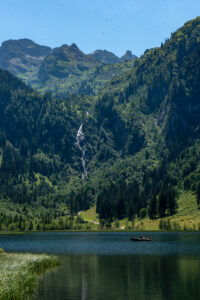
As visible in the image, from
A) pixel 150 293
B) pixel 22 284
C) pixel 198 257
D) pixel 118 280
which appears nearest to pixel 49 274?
pixel 118 280

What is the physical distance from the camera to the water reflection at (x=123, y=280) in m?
65.7

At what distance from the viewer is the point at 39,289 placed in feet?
233

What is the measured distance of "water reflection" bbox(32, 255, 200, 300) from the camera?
65.7 m

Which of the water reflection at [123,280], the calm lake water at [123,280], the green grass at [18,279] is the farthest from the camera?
the water reflection at [123,280]

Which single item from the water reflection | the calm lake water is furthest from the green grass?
the water reflection

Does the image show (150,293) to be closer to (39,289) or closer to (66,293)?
(66,293)

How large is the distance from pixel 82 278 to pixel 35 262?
564 inches

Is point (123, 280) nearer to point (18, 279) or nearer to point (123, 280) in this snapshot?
point (123, 280)

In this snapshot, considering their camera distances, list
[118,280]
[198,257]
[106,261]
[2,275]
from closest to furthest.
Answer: [2,275], [118,280], [106,261], [198,257]

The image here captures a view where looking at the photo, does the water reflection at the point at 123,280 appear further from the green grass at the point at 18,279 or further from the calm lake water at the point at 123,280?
the green grass at the point at 18,279

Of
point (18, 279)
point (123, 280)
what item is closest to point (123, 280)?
point (123, 280)

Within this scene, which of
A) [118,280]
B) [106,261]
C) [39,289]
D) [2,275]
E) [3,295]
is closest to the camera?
[3,295]

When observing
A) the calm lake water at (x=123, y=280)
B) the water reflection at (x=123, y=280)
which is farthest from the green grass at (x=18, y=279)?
the water reflection at (x=123, y=280)

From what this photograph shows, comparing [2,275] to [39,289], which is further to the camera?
[39,289]
